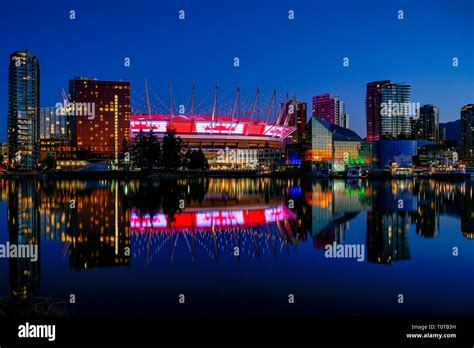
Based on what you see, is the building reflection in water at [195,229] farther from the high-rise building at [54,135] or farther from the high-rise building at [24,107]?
the high-rise building at [54,135]

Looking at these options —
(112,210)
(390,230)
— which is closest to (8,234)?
(112,210)

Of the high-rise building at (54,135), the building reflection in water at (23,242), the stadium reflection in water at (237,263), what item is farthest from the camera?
the high-rise building at (54,135)

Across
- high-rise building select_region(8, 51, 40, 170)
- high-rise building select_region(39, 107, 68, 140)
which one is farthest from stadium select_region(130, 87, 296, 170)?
high-rise building select_region(39, 107, 68, 140)

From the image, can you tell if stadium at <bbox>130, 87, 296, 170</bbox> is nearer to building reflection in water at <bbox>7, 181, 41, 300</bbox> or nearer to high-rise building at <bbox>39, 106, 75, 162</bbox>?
high-rise building at <bbox>39, 106, 75, 162</bbox>

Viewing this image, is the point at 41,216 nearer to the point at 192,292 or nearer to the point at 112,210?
the point at 112,210

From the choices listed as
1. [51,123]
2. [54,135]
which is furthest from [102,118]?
[51,123]

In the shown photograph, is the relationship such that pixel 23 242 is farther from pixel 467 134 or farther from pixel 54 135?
pixel 467 134

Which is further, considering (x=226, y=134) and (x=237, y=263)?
(x=226, y=134)

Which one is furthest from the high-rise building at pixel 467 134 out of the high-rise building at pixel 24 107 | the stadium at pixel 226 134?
the high-rise building at pixel 24 107
